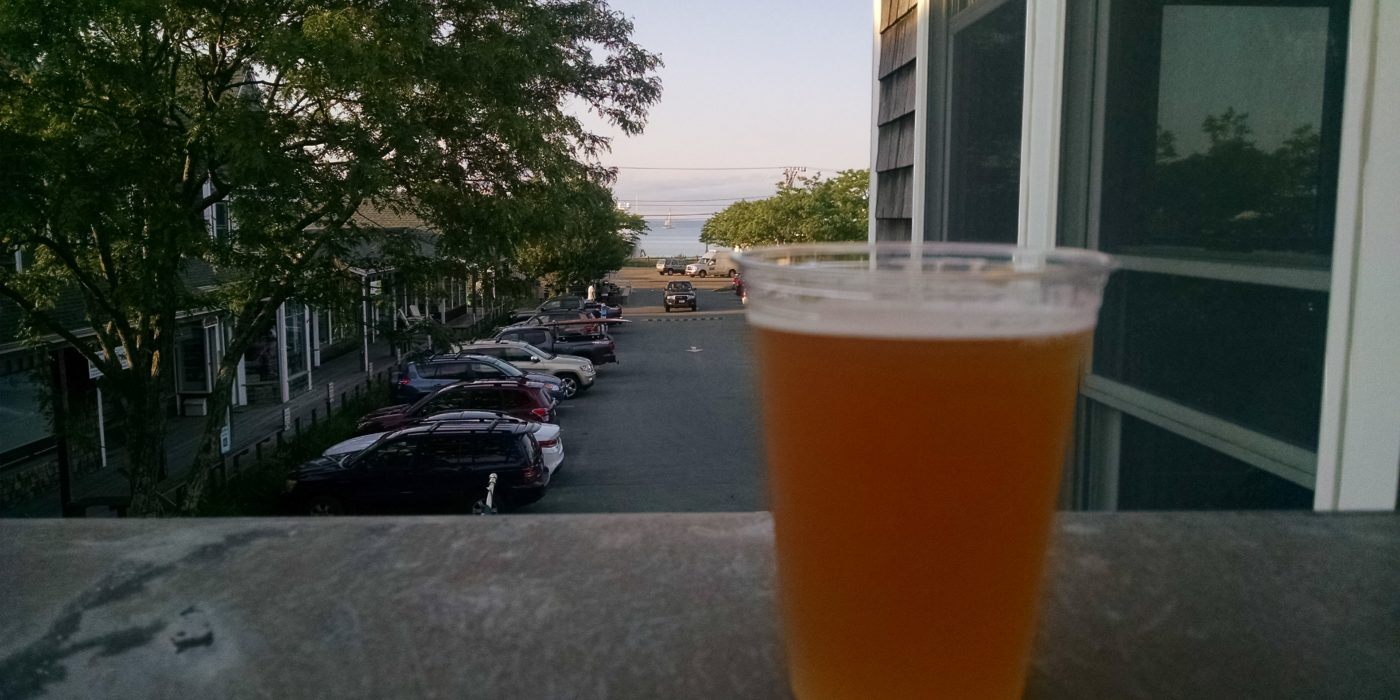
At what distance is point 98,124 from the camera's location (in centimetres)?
846

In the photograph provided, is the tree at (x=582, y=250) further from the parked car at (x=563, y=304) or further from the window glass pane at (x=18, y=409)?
the window glass pane at (x=18, y=409)

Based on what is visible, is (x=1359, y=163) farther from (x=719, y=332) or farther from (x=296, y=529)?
(x=719, y=332)

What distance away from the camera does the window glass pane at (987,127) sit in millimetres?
4934

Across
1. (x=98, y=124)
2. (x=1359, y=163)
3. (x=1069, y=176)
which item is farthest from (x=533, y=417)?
(x=1359, y=163)

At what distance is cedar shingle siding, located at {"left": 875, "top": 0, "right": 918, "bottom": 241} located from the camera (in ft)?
23.6

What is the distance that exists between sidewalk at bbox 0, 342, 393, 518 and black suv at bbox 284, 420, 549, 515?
6.89 feet

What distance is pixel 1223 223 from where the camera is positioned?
3.31 m

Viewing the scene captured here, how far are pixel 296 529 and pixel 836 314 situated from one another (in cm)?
87

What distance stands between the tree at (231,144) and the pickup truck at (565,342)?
14.4 metres

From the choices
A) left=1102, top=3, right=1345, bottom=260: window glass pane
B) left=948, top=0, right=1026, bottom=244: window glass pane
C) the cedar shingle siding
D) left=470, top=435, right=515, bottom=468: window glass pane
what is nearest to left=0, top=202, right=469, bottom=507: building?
left=470, top=435, right=515, bottom=468: window glass pane

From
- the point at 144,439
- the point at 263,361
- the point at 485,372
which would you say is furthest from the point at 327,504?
the point at 263,361

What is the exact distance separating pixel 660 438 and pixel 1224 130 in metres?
14.5

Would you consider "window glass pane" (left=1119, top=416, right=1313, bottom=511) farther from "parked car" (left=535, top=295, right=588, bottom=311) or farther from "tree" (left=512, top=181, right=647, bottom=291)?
"parked car" (left=535, top=295, right=588, bottom=311)

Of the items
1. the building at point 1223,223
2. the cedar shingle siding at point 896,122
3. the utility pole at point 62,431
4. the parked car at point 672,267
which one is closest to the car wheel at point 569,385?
the utility pole at point 62,431
